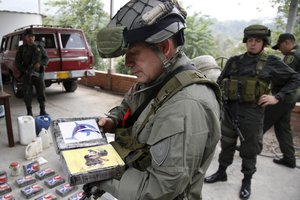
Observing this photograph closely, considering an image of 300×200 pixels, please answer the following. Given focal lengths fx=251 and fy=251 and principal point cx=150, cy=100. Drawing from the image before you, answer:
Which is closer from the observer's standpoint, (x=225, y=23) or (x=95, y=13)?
(x=225, y=23)

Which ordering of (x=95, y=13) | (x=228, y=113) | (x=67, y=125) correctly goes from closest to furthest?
(x=67, y=125) → (x=228, y=113) → (x=95, y=13)

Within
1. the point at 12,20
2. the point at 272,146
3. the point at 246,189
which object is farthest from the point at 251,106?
the point at 12,20

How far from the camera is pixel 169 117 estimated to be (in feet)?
2.79

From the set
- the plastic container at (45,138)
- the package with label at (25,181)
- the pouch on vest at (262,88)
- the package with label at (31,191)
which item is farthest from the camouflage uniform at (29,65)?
the pouch on vest at (262,88)

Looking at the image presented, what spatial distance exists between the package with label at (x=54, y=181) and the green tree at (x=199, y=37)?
6523 mm

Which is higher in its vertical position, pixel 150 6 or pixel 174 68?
pixel 150 6

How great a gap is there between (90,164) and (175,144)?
33 centimetres

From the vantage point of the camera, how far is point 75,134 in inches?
42.6

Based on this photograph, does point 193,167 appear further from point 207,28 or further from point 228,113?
point 207,28

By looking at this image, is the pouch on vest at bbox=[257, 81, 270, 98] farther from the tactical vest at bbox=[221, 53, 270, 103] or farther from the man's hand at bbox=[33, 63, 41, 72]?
the man's hand at bbox=[33, 63, 41, 72]

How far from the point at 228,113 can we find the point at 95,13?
33.6 ft

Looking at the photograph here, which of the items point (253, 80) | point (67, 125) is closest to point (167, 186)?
point (67, 125)

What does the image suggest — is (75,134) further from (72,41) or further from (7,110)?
(72,41)

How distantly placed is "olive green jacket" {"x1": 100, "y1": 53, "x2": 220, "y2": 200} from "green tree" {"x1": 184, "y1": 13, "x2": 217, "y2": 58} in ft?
25.8
